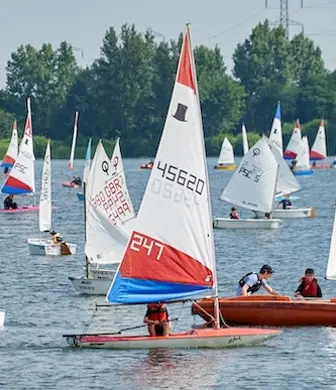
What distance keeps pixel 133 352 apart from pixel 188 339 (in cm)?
152

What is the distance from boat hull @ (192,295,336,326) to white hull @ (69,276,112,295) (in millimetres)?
8351

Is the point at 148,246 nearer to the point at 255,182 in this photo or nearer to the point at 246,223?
the point at 255,182

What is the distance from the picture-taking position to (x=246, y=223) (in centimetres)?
8012

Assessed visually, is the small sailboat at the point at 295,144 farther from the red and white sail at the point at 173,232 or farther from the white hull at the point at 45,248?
the red and white sail at the point at 173,232

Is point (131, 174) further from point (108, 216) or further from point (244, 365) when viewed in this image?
point (244, 365)

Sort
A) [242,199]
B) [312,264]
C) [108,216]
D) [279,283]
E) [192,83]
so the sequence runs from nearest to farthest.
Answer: [192,83] < [108,216] < [279,283] < [312,264] < [242,199]

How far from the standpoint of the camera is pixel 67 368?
123 ft

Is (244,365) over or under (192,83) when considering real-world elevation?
under

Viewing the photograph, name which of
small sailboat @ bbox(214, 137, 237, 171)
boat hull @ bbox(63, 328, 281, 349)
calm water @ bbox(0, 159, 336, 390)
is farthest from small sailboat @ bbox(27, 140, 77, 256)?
small sailboat @ bbox(214, 137, 237, 171)

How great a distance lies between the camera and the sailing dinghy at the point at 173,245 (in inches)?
1474

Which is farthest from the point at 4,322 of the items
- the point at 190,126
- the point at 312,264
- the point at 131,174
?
the point at 131,174

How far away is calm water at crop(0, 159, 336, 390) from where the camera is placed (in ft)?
119

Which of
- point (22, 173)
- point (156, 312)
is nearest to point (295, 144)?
point (22, 173)

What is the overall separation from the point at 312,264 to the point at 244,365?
1054 inches
